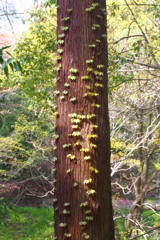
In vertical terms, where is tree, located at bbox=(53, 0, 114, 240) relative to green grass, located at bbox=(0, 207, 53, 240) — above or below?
above

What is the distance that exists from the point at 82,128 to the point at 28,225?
8094 millimetres

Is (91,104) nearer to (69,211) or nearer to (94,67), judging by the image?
(94,67)

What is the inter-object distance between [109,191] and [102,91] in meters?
0.71

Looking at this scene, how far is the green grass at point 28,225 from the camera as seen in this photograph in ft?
27.2

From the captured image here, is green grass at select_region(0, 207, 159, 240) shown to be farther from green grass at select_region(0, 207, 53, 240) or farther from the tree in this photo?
the tree

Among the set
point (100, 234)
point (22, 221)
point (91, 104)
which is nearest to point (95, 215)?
point (100, 234)

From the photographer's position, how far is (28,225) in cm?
923

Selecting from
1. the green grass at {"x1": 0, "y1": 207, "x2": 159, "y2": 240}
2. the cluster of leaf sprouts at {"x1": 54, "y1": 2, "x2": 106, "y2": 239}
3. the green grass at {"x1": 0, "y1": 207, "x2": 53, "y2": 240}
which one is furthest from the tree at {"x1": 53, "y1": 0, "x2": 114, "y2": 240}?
the green grass at {"x1": 0, "y1": 207, "x2": 53, "y2": 240}

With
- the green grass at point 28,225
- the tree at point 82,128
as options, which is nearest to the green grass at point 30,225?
the green grass at point 28,225

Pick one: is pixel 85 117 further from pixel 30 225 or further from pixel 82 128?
pixel 30 225

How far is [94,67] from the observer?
212 centimetres

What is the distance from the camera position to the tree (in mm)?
1935

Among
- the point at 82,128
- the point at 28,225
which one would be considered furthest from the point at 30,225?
the point at 82,128

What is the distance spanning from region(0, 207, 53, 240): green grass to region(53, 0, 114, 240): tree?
19.9 ft
